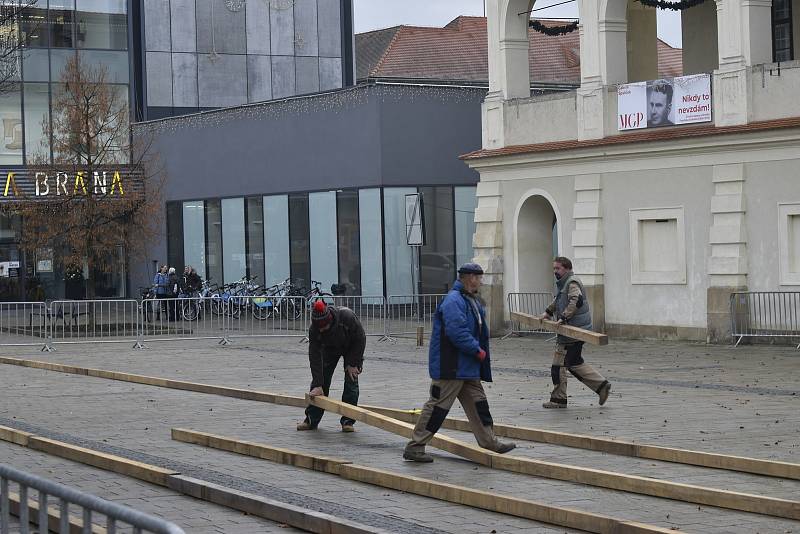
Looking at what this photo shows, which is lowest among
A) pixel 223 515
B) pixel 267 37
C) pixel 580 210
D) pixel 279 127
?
pixel 223 515

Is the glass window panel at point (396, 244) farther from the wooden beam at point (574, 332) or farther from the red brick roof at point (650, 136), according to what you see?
the wooden beam at point (574, 332)

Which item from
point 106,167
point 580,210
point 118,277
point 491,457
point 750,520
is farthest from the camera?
point 118,277

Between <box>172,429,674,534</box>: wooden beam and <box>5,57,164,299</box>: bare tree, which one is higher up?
<box>5,57,164,299</box>: bare tree

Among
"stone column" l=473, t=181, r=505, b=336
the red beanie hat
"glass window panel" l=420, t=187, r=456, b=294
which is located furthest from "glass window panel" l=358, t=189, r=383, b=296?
the red beanie hat

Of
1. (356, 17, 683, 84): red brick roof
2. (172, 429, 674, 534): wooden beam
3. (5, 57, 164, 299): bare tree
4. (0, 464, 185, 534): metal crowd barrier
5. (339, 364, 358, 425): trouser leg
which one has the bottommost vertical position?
(172, 429, 674, 534): wooden beam

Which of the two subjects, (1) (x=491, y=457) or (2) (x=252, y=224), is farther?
(2) (x=252, y=224)

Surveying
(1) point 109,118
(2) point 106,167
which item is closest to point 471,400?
(2) point 106,167

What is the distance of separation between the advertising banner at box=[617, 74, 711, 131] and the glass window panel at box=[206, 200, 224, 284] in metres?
19.3

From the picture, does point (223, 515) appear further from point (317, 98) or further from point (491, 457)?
point (317, 98)

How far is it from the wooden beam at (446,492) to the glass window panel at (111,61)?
3852 cm

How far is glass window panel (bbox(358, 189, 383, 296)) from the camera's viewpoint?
130 feet

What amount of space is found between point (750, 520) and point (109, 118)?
3185 centimetres

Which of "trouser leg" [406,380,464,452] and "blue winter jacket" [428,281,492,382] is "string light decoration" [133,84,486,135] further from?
"trouser leg" [406,380,464,452]

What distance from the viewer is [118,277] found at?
172 ft
